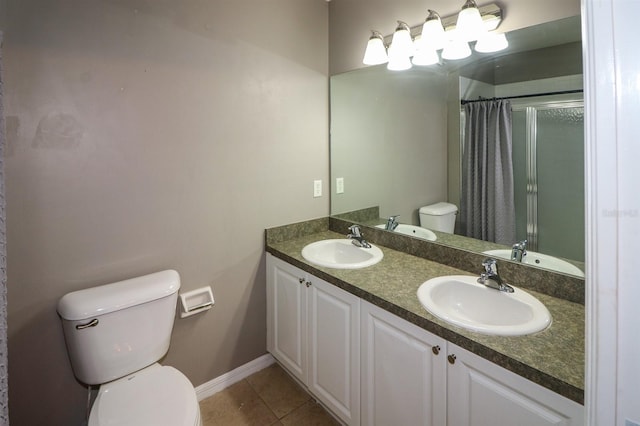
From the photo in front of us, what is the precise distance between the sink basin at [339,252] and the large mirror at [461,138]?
24 centimetres

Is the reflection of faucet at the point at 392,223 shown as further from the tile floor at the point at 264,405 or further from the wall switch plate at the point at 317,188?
the tile floor at the point at 264,405

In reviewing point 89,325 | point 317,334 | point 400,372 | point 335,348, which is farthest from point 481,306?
point 89,325

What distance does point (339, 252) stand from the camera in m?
2.05

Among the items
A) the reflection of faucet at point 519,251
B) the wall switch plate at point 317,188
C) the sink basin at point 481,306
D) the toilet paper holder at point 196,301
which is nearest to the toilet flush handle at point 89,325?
the toilet paper holder at point 196,301

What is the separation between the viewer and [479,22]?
1381mm

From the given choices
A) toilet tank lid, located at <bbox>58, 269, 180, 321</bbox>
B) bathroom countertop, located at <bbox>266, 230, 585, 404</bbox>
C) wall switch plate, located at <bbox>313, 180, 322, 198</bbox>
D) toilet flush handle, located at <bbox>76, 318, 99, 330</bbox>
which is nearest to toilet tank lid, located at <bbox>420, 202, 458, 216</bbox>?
bathroom countertop, located at <bbox>266, 230, 585, 404</bbox>

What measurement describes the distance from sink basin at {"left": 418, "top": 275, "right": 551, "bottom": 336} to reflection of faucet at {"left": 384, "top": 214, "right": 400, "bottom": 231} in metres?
0.56

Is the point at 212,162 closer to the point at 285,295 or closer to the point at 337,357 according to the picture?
the point at 285,295

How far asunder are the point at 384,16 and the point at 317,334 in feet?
5.91

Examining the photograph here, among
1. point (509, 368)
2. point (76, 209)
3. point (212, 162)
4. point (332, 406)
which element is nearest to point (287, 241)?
point (212, 162)

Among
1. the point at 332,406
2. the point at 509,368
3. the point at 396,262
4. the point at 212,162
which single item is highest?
the point at 212,162

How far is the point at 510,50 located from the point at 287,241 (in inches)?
60.4

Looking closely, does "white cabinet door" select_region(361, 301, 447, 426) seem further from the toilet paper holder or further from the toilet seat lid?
the toilet paper holder

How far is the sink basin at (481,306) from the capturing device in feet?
3.43
